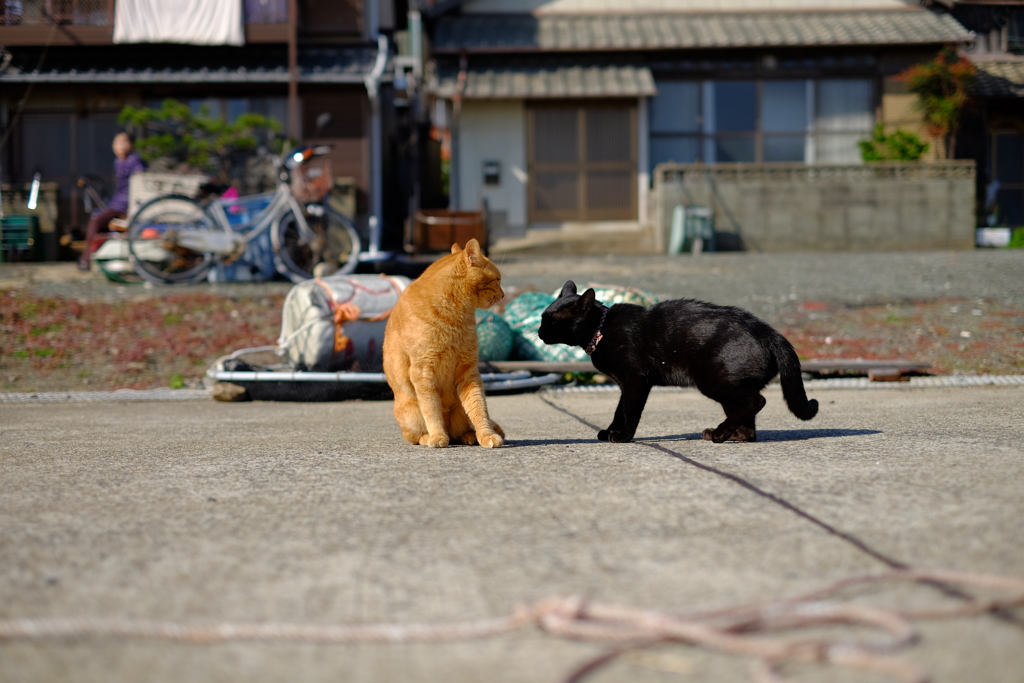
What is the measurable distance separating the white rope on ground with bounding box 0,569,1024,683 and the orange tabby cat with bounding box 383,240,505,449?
2.01 m

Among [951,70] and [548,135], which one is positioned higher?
[951,70]

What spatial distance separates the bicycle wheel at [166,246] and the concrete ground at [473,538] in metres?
6.41

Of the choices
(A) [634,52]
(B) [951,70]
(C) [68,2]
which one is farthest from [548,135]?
(C) [68,2]

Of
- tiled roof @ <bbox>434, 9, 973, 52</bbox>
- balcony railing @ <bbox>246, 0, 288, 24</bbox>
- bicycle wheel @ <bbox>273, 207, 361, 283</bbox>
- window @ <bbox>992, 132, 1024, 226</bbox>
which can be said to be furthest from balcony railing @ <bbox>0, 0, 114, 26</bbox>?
window @ <bbox>992, 132, 1024, 226</bbox>

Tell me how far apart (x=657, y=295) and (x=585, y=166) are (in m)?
7.88

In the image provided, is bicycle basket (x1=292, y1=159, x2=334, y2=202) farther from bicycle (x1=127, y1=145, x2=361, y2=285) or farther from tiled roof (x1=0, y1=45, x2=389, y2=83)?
tiled roof (x1=0, y1=45, x2=389, y2=83)

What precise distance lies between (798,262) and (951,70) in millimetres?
6407

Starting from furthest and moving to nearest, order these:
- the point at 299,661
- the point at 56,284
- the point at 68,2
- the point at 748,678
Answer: the point at 68,2 < the point at 56,284 < the point at 299,661 < the point at 748,678

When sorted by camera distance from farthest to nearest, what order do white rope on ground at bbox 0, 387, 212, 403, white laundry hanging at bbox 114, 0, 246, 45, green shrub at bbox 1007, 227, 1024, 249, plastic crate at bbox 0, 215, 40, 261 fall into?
white laundry hanging at bbox 114, 0, 246, 45
green shrub at bbox 1007, 227, 1024, 249
plastic crate at bbox 0, 215, 40, 261
white rope on ground at bbox 0, 387, 212, 403

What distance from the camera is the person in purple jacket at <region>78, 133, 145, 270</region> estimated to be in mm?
11516

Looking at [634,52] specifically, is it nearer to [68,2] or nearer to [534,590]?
[68,2]

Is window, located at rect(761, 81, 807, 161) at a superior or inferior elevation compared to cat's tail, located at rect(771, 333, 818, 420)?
superior

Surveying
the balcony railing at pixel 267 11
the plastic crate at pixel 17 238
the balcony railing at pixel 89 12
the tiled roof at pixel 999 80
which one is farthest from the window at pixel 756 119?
the plastic crate at pixel 17 238

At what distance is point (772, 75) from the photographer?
1653 cm
